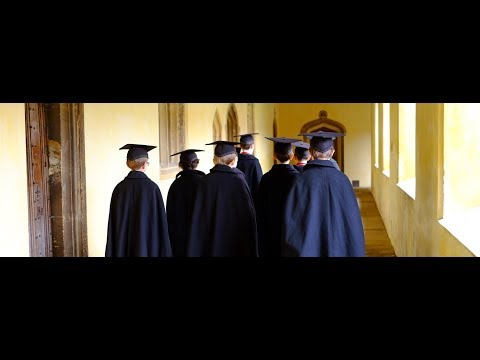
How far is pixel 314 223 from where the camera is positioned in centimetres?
457

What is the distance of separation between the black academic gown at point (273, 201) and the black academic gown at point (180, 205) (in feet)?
1.90

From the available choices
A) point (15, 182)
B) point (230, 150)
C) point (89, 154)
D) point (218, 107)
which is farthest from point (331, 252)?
point (218, 107)

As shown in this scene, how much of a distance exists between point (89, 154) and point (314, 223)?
2469 millimetres

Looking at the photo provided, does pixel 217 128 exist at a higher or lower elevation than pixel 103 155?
higher

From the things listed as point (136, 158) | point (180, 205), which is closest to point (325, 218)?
point (136, 158)

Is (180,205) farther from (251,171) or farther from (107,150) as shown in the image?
(251,171)

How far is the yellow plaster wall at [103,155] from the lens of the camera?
Answer: 6.26 metres

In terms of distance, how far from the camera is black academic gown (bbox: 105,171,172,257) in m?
5.39

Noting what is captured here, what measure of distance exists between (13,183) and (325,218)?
2154 millimetres

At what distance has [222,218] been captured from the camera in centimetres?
526

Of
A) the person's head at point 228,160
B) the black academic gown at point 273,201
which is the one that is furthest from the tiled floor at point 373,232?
the person's head at point 228,160

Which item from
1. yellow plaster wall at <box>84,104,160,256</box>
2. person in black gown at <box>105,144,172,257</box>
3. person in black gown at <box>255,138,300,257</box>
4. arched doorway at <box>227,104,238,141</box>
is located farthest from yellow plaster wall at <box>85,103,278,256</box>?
arched doorway at <box>227,104,238,141</box>

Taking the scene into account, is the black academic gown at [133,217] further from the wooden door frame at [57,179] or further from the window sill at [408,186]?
the window sill at [408,186]
